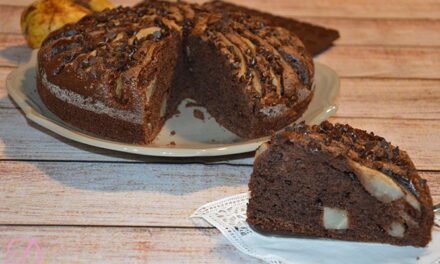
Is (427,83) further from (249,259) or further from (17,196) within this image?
(17,196)

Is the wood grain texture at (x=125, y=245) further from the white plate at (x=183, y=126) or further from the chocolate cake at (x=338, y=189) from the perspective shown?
the white plate at (x=183, y=126)

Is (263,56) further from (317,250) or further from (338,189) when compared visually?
(317,250)

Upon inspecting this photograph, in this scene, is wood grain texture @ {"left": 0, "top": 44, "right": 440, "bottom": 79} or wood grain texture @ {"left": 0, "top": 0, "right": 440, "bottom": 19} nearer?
wood grain texture @ {"left": 0, "top": 44, "right": 440, "bottom": 79}

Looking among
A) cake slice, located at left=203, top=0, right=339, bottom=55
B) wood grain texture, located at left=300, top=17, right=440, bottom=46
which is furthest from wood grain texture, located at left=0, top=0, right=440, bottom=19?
cake slice, located at left=203, top=0, right=339, bottom=55

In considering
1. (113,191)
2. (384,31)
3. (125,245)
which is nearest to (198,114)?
(113,191)

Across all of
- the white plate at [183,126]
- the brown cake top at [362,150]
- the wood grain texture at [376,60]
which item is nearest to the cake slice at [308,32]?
the wood grain texture at [376,60]

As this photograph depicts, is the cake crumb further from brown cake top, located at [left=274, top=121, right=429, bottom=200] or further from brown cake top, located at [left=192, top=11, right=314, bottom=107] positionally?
brown cake top, located at [left=274, top=121, right=429, bottom=200]
